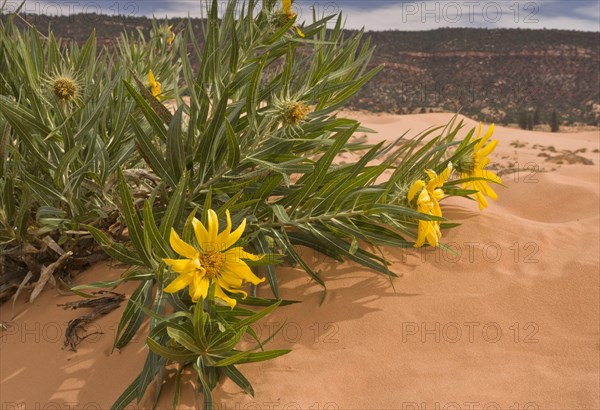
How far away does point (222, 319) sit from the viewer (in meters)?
1.45

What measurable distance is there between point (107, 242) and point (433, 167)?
1.16 metres

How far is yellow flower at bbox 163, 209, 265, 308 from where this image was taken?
1241mm

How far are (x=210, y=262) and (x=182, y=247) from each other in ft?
0.25

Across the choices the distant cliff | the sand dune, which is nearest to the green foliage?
the sand dune

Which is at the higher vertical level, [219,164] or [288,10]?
[288,10]

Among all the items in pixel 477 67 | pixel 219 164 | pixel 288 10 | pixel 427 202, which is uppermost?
pixel 477 67

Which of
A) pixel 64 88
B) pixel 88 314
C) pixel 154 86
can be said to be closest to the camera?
pixel 64 88

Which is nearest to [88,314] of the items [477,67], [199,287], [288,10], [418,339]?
[199,287]

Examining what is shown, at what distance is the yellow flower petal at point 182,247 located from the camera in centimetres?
125

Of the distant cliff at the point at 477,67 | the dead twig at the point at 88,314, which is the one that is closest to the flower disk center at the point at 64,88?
the dead twig at the point at 88,314

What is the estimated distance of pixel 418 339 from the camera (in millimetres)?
1763

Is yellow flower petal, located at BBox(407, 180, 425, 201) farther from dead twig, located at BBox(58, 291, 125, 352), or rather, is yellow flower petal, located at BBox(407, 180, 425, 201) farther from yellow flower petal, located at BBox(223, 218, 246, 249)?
dead twig, located at BBox(58, 291, 125, 352)

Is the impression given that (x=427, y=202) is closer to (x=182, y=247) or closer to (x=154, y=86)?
(x=182, y=247)

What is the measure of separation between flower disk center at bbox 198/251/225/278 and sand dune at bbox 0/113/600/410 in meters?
0.45
